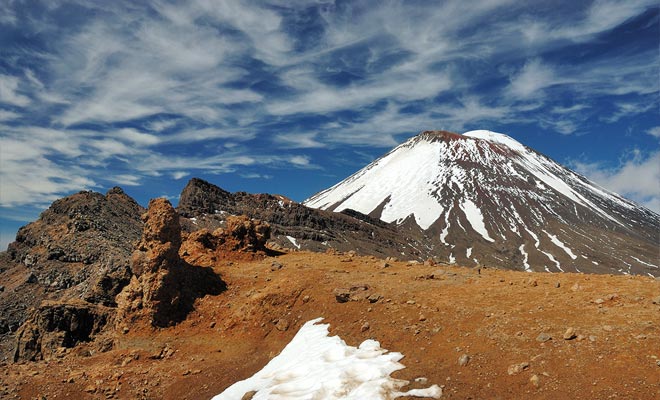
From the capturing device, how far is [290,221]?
142250 millimetres

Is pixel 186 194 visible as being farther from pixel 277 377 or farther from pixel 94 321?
pixel 277 377

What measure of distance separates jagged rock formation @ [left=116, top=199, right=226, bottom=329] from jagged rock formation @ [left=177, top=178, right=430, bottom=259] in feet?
293

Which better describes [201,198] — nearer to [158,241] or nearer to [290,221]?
[290,221]

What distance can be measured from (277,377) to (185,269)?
9533mm

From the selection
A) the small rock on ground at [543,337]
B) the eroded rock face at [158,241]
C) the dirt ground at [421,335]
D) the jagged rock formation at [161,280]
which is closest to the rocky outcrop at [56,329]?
the dirt ground at [421,335]

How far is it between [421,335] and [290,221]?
129 m

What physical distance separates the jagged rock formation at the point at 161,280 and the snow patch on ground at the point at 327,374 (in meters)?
6.66

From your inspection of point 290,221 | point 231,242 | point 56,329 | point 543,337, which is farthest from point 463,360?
point 290,221

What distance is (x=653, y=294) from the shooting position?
14062 millimetres

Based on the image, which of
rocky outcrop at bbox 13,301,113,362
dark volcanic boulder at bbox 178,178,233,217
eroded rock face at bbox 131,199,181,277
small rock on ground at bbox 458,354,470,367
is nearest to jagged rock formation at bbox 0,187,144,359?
rocky outcrop at bbox 13,301,113,362

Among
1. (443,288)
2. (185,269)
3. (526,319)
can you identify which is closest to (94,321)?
(185,269)

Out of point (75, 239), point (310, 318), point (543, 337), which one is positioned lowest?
point (543, 337)

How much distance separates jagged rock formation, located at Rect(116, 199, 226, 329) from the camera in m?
19.8

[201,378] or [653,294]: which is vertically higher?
[653,294]
